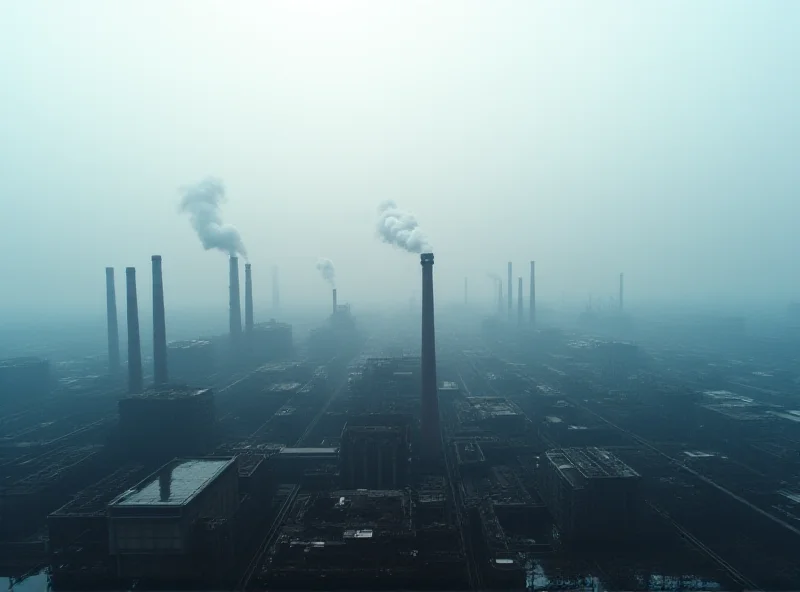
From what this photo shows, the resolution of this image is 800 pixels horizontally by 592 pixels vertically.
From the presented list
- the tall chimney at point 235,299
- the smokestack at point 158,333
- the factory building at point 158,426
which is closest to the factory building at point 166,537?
the factory building at point 158,426

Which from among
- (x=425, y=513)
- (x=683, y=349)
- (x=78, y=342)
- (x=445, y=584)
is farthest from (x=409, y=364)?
(x=78, y=342)

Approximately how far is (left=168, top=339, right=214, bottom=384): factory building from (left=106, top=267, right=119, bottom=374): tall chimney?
6.35m

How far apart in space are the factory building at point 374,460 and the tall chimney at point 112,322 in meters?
44.2

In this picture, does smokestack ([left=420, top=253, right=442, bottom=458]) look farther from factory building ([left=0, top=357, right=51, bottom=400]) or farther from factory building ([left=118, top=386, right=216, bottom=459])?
factory building ([left=0, top=357, right=51, bottom=400])

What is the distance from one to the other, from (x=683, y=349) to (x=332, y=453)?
70.5 meters

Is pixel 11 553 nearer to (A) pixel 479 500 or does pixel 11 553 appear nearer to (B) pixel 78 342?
(A) pixel 479 500

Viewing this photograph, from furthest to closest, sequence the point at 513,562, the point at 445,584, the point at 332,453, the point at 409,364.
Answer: the point at 409,364, the point at 332,453, the point at 513,562, the point at 445,584

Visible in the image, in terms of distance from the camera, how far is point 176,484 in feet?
70.3

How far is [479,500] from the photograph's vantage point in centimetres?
2584

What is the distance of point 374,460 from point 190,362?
38805 mm

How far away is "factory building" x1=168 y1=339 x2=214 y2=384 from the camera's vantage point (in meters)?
57.8

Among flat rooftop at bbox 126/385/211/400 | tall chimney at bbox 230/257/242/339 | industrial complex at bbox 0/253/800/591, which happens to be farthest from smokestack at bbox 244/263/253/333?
flat rooftop at bbox 126/385/211/400

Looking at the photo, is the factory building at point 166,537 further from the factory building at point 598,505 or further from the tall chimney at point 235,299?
the tall chimney at point 235,299

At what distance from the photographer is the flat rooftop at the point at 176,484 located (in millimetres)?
19577
